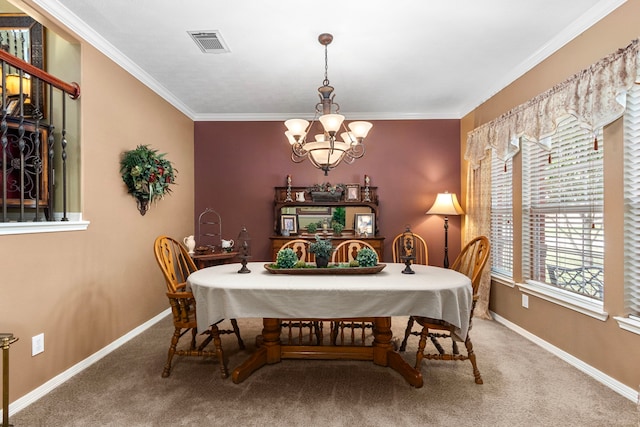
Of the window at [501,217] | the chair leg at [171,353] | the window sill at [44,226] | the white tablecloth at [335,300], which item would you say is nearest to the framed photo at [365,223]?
the window at [501,217]

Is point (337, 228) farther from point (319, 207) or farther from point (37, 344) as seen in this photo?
point (37, 344)

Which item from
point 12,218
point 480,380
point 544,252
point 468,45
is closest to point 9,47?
point 12,218

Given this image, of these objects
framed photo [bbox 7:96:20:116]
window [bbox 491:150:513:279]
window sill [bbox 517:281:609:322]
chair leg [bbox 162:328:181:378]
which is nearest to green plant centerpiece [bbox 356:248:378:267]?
chair leg [bbox 162:328:181:378]

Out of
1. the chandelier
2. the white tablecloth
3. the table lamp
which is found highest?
the chandelier

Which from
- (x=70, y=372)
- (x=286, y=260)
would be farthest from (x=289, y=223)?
(x=70, y=372)

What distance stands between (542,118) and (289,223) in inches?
124

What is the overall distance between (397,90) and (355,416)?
3.36 metres

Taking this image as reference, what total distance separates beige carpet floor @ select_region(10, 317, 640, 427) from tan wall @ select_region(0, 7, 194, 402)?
0.31 meters

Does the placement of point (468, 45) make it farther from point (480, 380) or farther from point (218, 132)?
point (218, 132)

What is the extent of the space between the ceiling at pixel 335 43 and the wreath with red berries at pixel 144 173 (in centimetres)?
82

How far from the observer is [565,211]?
305cm

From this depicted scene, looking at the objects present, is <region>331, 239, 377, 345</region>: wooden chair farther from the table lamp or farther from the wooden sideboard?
the table lamp

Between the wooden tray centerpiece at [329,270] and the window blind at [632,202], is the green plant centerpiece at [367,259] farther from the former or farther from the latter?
the window blind at [632,202]

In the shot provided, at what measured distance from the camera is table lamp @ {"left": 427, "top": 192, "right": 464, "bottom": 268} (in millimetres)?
4676
